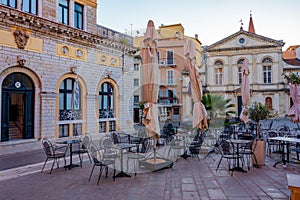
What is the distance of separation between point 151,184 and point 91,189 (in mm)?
1199


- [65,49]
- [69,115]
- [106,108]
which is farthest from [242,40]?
[69,115]

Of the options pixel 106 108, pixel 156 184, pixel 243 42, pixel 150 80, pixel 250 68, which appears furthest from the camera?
pixel 243 42

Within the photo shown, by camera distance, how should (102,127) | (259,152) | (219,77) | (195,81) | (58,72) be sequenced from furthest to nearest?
(219,77) → (102,127) → (58,72) → (195,81) → (259,152)

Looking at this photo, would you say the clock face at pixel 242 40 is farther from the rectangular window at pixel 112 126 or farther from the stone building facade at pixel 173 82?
the rectangular window at pixel 112 126

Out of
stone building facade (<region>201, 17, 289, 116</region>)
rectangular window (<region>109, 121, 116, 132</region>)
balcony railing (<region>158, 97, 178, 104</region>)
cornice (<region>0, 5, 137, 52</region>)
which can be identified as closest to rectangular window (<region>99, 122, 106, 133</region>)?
rectangular window (<region>109, 121, 116, 132</region>)

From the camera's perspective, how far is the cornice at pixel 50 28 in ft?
29.7

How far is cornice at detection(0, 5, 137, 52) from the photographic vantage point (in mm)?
9047

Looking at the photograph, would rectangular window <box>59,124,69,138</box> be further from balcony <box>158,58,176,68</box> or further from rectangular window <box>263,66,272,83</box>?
rectangular window <box>263,66,272,83</box>

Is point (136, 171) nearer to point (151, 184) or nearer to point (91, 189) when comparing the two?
point (151, 184)

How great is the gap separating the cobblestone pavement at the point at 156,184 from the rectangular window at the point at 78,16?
8.44 m

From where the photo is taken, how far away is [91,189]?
473 cm

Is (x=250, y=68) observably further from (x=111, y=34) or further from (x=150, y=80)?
(x=150, y=80)

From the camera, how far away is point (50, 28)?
10.7 meters

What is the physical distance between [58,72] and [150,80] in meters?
6.71
